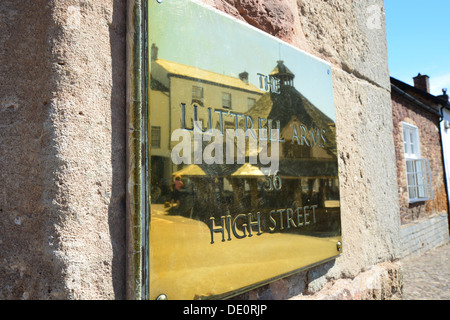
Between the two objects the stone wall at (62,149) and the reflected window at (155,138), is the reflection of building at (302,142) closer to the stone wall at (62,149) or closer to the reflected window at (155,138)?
the reflected window at (155,138)

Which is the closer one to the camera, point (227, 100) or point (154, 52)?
point (154, 52)

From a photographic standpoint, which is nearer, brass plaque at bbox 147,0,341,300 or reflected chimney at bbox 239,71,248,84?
brass plaque at bbox 147,0,341,300

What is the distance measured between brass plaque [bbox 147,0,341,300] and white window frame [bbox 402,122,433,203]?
24.8ft

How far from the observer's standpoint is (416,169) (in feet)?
26.5

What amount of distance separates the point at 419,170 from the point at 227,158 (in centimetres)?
851

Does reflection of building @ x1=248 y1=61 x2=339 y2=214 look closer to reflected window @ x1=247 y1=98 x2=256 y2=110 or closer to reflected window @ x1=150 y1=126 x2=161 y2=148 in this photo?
reflected window @ x1=247 y1=98 x2=256 y2=110

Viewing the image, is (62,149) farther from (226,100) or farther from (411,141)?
(411,141)

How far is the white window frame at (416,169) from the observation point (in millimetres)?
7922

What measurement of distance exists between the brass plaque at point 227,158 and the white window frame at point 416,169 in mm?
7557

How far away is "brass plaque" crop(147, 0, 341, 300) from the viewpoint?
35.9 inches

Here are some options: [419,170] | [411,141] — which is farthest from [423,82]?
[419,170]

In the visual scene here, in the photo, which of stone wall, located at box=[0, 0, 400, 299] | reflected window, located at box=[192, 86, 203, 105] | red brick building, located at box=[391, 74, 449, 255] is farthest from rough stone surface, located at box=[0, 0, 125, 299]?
red brick building, located at box=[391, 74, 449, 255]

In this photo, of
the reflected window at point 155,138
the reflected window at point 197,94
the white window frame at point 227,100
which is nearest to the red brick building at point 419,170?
the white window frame at point 227,100
